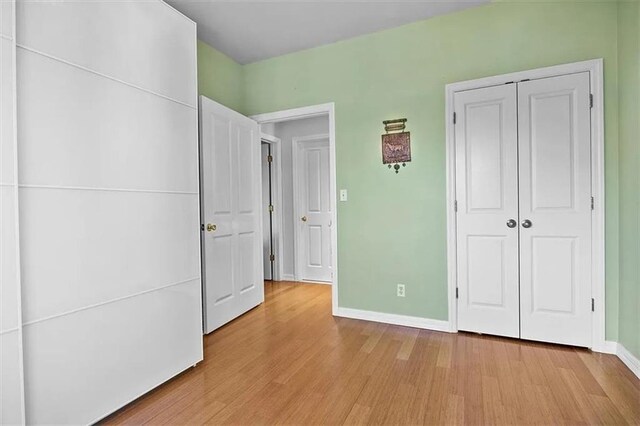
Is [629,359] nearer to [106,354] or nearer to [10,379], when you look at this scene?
[106,354]

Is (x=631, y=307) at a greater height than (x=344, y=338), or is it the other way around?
(x=631, y=307)

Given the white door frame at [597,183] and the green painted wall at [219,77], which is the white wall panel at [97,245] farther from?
the white door frame at [597,183]

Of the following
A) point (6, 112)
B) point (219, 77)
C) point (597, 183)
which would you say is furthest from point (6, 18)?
point (597, 183)

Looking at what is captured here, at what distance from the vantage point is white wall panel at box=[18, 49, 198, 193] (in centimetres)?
142

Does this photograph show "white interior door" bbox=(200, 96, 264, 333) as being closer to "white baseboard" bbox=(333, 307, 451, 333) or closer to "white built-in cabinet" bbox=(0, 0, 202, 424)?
"white built-in cabinet" bbox=(0, 0, 202, 424)

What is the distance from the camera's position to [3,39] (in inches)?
50.9

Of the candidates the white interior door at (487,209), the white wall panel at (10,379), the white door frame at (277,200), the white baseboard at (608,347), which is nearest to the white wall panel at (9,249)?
the white wall panel at (10,379)

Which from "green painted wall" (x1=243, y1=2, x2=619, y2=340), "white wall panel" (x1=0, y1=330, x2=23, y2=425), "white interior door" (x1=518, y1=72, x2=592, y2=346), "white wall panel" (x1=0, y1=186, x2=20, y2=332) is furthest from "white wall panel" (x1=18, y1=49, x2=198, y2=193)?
"white interior door" (x1=518, y1=72, x2=592, y2=346)

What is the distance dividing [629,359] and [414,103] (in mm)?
2347

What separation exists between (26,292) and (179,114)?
1294 millimetres

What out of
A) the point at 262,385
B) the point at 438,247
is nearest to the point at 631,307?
the point at 438,247

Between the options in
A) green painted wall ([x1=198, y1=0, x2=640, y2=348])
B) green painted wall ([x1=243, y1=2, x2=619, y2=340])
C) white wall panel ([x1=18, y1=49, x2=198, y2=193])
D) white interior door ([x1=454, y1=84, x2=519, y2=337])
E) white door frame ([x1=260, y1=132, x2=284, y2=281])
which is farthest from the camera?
white door frame ([x1=260, y1=132, x2=284, y2=281])

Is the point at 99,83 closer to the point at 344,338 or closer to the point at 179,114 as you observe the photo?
the point at 179,114

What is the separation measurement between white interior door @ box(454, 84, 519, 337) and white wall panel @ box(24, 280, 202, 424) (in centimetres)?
215
